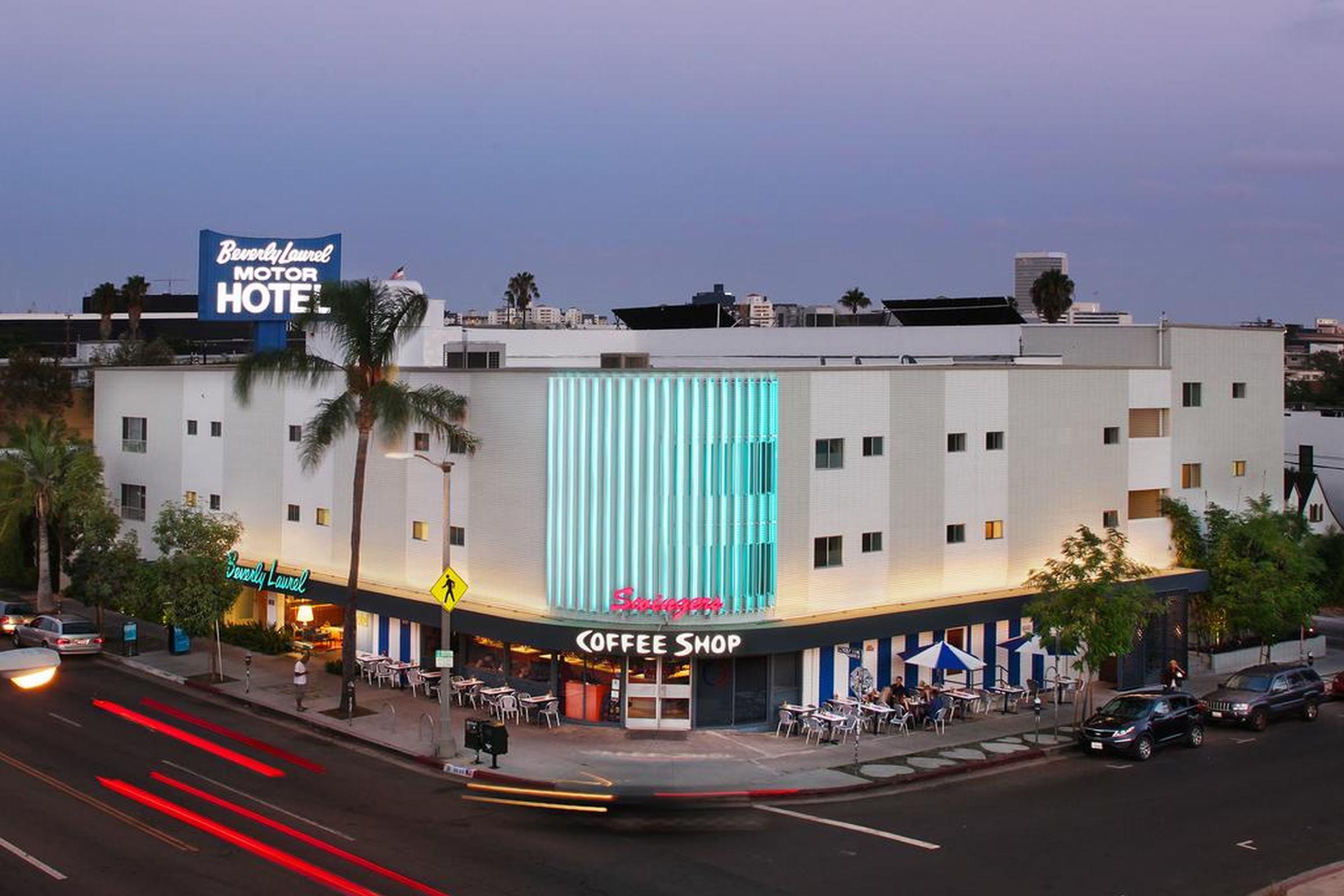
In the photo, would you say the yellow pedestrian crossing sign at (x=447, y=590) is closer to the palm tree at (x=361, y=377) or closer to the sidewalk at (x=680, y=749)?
the sidewalk at (x=680, y=749)

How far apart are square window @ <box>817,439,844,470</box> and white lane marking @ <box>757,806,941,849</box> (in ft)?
39.9

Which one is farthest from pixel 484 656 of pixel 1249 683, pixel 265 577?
pixel 1249 683

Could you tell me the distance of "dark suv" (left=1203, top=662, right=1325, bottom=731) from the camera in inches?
1567

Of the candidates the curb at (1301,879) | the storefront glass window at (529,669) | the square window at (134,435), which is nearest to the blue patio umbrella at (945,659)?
the storefront glass window at (529,669)

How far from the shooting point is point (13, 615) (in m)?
51.8

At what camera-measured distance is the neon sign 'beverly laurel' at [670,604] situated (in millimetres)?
37594

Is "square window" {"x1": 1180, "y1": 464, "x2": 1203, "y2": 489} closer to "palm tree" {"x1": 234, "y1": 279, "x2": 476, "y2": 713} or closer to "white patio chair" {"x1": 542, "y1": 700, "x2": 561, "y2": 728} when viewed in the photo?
"white patio chair" {"x1": 542, "y1": 700, "x2": 561, "y2": 728}

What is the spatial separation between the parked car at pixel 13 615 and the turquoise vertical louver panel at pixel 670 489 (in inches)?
966

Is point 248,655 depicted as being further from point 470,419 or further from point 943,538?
point 943,538

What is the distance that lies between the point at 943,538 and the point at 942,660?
489cm

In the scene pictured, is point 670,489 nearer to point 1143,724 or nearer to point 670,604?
point 670,604

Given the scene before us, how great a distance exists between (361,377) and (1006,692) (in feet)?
69.8

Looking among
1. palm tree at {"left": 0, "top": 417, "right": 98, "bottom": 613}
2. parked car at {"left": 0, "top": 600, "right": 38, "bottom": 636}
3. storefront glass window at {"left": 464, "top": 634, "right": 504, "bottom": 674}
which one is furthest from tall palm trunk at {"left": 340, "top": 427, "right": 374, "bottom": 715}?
palm tree at {"left": 0, "top": 417, "right": 98, "bottom": 613}

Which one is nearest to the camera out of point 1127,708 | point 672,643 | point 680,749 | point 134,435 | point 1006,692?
point 680,749
